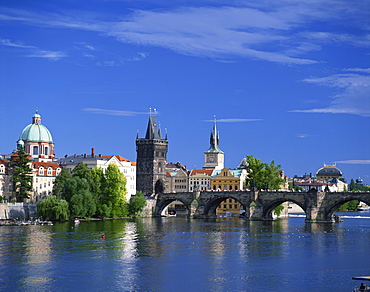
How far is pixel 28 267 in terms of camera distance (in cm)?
7044

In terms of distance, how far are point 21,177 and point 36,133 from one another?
3806cm

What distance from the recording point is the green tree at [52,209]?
124250 millimetres

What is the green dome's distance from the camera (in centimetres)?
17488

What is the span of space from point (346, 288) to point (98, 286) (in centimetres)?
2161

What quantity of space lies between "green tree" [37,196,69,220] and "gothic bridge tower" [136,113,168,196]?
1873 inches

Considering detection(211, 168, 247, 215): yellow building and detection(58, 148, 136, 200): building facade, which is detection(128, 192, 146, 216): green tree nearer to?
detection(58, 148, 136, 200): building facade

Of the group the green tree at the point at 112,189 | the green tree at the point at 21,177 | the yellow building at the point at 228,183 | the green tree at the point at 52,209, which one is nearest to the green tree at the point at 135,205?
the green tree at the point at 112,189

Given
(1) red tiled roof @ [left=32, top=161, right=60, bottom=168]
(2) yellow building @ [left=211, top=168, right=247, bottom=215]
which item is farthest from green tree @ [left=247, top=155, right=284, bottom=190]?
(1) red tiled roof @ [left=32, top=161, right=60, bottom=168]

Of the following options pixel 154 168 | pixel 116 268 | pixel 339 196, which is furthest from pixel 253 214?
pixel 116 268

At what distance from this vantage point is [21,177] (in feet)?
456

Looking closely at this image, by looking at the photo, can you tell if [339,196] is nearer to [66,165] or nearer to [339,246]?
[339,246]

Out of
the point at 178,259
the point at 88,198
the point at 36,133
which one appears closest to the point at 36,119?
the point at 36,133

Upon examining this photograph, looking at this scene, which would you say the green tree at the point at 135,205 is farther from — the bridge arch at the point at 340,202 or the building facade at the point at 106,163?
the bridge arch at the point at 340,202

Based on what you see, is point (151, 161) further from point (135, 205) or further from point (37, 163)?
point (37, 163)
